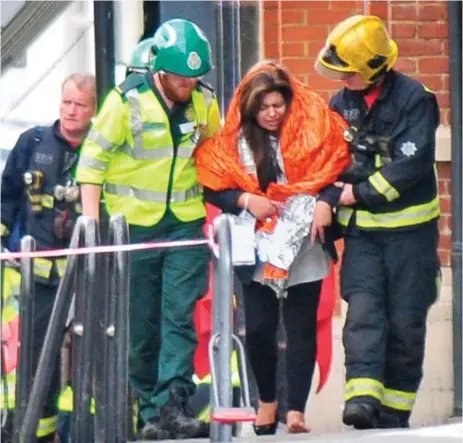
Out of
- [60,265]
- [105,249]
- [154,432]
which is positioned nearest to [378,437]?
[154,432]

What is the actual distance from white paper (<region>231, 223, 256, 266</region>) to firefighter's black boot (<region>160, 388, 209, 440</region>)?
24.0 inches

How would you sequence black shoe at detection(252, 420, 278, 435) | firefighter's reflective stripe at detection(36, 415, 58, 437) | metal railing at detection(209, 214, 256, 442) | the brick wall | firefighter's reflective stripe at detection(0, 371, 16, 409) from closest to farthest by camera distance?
1. metal railing at detection(209, 214, 256, 442)
2. black shoe at detection(252, 420, 278, 435)
3. firefighter's reflective stripe at detection(36, 415, 58, 437)
4. firefighter's reflective stripe at detection(0, 371, 16, 409)
5. the brick wall

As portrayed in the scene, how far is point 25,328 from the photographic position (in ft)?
26.5

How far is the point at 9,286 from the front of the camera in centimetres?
870

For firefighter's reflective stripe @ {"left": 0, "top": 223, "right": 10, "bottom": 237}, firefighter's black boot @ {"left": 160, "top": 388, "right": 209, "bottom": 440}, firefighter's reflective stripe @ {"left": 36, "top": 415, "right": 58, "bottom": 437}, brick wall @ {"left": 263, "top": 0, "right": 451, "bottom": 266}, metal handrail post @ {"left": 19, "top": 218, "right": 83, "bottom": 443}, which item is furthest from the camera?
brick wall @ {"left": 263, "top": 0, "right": 451, "bottom": 266}

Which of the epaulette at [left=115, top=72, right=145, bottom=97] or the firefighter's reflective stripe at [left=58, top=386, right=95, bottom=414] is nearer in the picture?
the epaulette at [left=115, top=72, right=145, bottom=97]

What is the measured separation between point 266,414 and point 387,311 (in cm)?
69

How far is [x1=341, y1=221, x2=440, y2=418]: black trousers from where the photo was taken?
26.0 feet

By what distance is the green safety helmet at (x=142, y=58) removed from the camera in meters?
8.05

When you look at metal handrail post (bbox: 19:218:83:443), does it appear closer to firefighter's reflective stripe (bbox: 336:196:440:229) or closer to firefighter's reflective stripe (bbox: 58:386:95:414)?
firefighter's reflective stripe (bbox: 58:386:95:414)

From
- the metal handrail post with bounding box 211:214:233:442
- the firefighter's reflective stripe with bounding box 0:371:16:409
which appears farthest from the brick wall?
the metal handrail post with bounding box 211:214:233:442

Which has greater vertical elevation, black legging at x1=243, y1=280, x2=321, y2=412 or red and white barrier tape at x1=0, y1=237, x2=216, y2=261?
red and white barrier tape at x1=0, y1=237, x2=216, y2=261

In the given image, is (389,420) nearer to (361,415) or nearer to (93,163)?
(361,415)

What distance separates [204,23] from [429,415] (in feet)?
7.60
